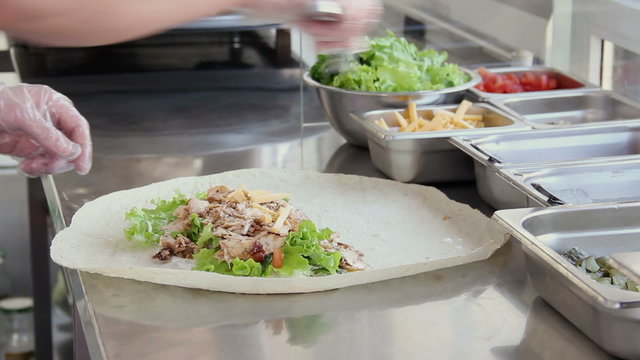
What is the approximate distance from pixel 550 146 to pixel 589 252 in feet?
1.54

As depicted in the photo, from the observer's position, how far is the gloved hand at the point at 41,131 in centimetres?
150

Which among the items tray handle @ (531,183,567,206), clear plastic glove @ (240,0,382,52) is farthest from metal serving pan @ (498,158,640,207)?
clear plastic glove @ (240,0,382,52)

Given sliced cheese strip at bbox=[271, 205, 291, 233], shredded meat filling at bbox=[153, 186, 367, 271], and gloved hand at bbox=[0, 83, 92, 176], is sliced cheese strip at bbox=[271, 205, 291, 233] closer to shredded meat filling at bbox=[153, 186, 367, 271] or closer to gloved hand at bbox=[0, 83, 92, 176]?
shredded meat filling at bbox=[153, 186, 367, 271]

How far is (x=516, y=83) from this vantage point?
2373 mm

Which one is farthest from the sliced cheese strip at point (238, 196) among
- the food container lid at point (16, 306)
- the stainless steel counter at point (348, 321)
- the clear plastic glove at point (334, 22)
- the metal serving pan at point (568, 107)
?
the food container lid at point (16, 306)

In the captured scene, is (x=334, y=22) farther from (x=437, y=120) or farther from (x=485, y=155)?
(x=437, y=120)

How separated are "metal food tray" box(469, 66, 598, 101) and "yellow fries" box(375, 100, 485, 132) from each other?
104 millimetres

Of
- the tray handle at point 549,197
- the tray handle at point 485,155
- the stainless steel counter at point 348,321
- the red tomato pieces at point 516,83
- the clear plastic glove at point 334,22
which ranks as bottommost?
the stainless steel counter at point 348,321

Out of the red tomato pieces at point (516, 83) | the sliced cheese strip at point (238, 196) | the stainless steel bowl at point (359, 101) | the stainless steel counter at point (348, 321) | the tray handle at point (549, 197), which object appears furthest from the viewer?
the red tomato pieces at point (516, 83)

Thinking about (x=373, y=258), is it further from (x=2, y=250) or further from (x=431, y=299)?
(x=2, y=250)

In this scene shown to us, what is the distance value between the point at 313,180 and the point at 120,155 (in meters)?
0.51

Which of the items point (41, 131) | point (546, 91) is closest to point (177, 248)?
point (41, 131)

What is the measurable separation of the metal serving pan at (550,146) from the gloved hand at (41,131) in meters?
0.69

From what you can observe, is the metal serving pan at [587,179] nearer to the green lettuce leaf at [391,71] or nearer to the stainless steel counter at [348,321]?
the stainless steel counter at [348,321]
